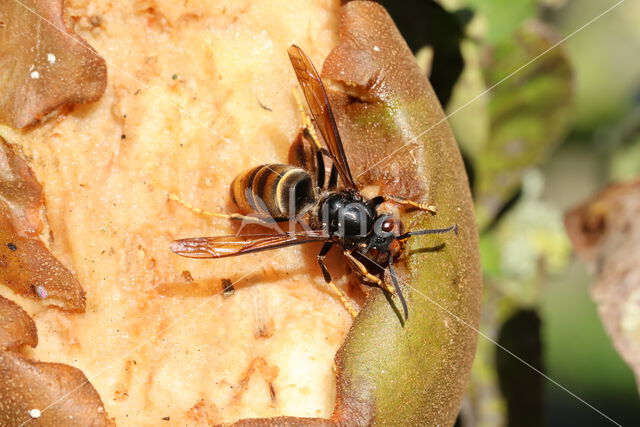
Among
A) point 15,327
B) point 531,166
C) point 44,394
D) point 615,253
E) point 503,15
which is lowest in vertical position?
point 615,253

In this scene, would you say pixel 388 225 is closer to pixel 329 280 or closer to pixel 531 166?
pixel 329 280

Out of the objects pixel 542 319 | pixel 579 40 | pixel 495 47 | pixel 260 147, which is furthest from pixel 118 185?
pixel 579 40

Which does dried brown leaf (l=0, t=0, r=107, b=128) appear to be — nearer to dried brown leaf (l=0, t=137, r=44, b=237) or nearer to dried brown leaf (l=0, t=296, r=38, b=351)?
dried brown leaf (l=0, t=137, r=44, b=237)

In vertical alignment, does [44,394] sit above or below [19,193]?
below

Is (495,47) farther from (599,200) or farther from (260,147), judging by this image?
(260,147)

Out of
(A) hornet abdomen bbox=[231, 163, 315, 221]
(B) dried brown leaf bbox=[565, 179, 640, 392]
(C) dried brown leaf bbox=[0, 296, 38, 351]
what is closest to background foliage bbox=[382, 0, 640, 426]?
(B) dried brown leaf bbox=[565, 179, 640, 392]

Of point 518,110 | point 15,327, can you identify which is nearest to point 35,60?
point 15,327
